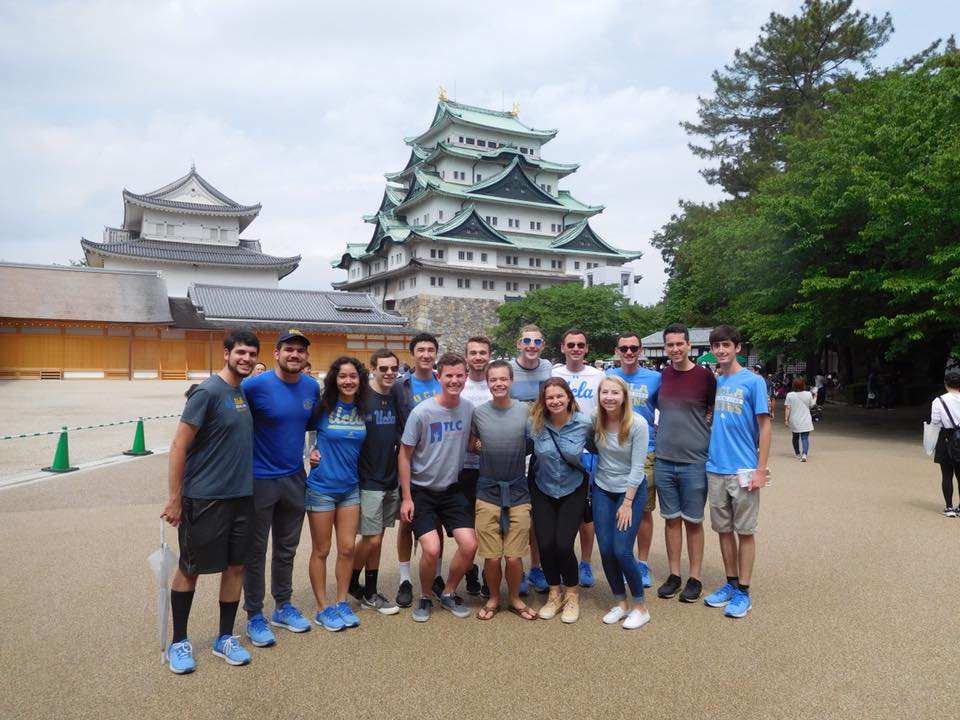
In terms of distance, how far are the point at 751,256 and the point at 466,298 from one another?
29.3 m

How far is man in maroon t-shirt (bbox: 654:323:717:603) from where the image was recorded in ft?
14.8

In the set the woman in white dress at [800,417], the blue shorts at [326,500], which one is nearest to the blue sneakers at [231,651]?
the blue shorts at [326,500]

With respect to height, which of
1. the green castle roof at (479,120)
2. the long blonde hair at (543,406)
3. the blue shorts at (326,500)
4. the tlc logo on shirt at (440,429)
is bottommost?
the blue shorts at (326,500)

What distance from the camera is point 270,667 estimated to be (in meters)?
3.46

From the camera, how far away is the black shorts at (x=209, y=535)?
339cm

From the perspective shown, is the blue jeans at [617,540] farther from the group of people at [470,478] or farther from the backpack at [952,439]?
the backpack at [952,439]

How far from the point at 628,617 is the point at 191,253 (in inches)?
1623

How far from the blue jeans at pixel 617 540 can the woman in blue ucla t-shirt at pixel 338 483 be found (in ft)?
5.12

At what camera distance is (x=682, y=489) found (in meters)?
4.56

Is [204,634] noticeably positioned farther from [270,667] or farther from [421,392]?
[421,392]

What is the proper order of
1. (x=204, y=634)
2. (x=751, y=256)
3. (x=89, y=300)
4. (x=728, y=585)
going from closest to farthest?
(x=204, y=634)
(x=728, y=585)
(x=751, y=256)
(x=89, y=300)

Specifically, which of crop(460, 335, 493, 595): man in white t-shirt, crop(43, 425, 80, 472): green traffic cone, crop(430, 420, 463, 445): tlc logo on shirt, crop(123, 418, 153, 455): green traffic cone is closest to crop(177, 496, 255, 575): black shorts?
crop(430, 420, 463, 445): tlc logo on shirt

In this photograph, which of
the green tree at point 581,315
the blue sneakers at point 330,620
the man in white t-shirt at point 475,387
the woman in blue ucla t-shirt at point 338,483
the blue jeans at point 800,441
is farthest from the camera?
the green tree at point 581,315

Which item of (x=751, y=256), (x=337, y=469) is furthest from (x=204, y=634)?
(x=751, y=256)
